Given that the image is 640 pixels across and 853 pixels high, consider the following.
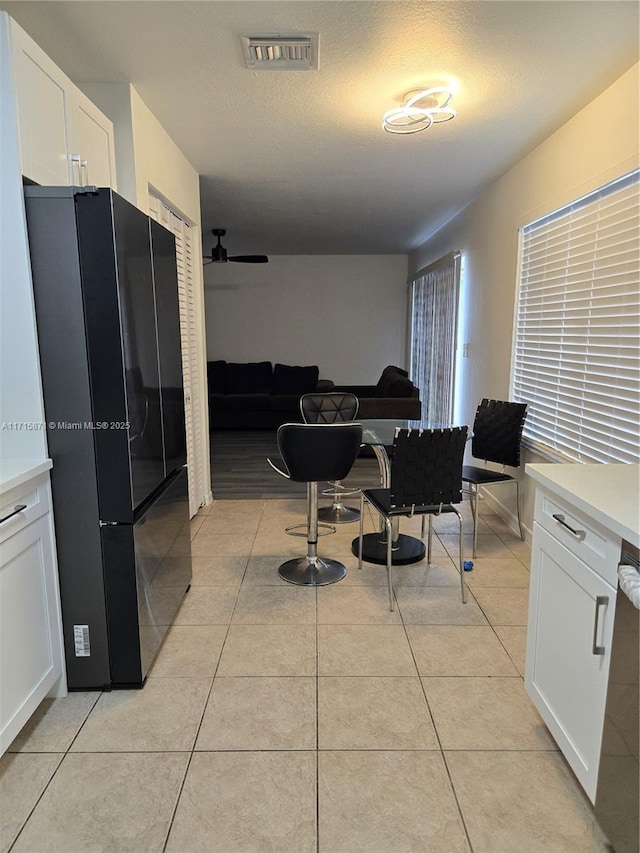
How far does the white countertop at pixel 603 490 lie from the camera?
1248 mm

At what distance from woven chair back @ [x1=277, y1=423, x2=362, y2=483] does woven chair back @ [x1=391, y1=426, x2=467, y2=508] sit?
0.87 ft

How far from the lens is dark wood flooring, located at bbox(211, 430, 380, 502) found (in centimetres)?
451

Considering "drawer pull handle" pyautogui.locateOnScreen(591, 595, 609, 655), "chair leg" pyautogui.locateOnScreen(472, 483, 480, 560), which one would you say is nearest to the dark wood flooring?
"chair leg" pyautogui.locateOnScreen(472, 483, 480, 560)

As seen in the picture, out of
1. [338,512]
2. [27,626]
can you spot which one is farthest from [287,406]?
[27,626]

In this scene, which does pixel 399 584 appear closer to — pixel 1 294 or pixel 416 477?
pixel 416 477

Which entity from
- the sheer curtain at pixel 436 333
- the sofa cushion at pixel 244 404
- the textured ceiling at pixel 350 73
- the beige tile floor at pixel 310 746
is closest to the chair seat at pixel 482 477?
the beige tile floor at pixel 310 746

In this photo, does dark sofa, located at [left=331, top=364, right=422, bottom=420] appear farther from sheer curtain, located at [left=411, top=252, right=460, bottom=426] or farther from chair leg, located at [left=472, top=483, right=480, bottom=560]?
chair leg, located at [left=472, top=483, right=480, bottom=560]

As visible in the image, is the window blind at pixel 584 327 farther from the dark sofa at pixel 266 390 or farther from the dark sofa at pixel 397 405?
the dark sofa at pixel 266 390

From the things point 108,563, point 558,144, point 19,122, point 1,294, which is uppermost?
point 558,144

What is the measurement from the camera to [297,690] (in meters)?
1.98

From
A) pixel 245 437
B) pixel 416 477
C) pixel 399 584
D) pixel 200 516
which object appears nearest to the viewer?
pixel 416 477

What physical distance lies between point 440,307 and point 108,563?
4.64 meters

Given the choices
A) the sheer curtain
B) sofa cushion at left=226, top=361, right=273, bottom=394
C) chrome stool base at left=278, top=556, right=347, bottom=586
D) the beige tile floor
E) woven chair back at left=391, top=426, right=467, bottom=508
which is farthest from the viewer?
sofa cushion at left=226, top=361, right=273, bottom=394

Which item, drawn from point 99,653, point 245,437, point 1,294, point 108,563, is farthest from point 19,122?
point 245,437
